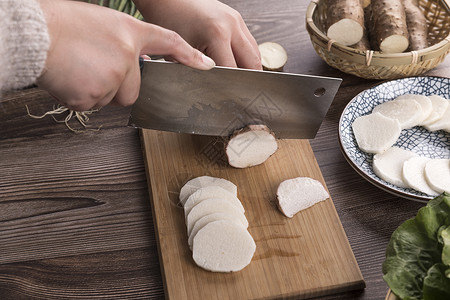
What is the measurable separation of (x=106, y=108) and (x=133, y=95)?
0.57 m

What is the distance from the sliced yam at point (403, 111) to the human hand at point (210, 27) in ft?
1.71

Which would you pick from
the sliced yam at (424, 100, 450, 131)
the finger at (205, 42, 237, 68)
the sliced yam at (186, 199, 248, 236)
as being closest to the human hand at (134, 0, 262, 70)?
the finger at (205, 42, 237, 68)

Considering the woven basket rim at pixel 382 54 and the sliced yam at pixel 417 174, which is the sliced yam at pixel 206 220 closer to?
the sliced yam at pixel 417 174

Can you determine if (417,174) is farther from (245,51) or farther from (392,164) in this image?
(245,51)

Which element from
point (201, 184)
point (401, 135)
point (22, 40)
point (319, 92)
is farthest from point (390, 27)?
point (22, 40)

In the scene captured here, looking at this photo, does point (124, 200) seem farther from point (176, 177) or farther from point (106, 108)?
point (106, 108)

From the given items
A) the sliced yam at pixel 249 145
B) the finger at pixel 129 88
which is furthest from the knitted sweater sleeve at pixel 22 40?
the sliced yam at pixel 249 145

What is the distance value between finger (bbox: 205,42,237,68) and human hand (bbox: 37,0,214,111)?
282 millimetres

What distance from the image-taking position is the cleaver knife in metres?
1.59

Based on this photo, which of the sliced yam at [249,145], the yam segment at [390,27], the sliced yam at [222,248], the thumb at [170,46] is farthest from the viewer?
the yam segment at [390,27]

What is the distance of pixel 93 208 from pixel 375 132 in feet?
3.36

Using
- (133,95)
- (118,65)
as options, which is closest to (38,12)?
(118,65)

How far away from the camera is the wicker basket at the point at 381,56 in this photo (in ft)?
6.47

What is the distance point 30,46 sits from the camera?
3.80 feet
